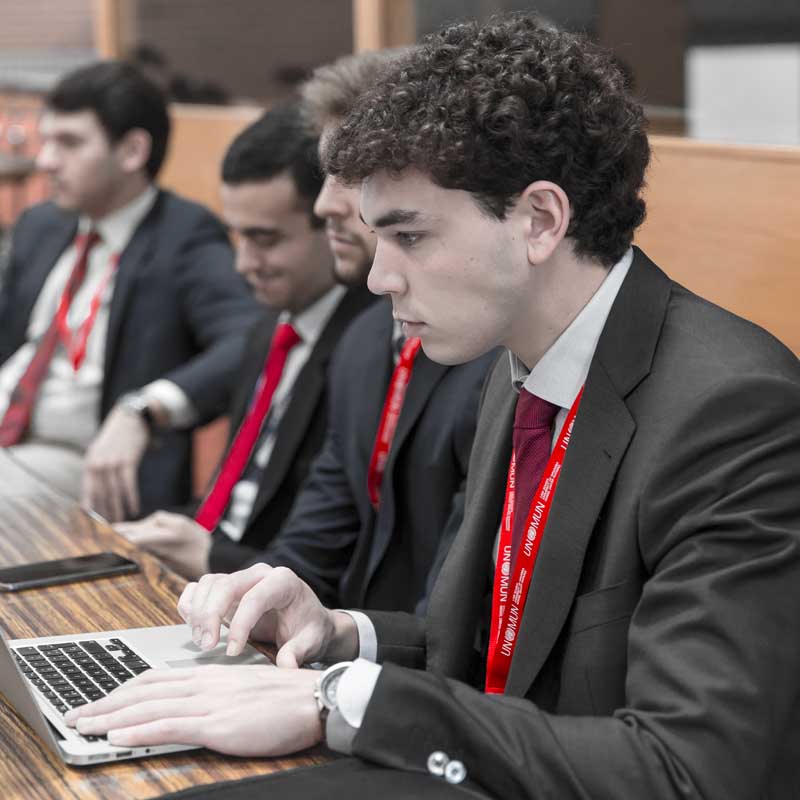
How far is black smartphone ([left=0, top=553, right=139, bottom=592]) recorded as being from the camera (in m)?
1.70

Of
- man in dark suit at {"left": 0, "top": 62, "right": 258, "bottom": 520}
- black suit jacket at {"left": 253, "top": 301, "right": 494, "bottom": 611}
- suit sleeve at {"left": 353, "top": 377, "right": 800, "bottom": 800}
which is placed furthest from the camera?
man in dark suit at {"left": 0, "top": 62, "right": 258, "bottom": 520}

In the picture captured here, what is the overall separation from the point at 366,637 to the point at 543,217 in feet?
1.73

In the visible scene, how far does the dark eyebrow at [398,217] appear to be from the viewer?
1307mm

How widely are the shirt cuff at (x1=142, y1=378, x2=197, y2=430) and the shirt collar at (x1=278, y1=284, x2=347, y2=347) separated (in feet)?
1.39

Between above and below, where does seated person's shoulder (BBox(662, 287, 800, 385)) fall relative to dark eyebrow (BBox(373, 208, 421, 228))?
below

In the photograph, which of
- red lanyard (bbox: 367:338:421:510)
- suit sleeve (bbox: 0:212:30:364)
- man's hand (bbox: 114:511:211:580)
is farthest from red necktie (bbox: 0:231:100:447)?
red lanyard (bbox: 367:338:421:510)

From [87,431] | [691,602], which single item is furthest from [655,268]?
[87,431]

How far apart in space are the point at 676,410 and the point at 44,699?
683 millimetres

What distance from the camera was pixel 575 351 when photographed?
4.42ft

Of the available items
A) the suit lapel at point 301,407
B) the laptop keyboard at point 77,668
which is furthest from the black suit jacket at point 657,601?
the suit lapel at point 301,407

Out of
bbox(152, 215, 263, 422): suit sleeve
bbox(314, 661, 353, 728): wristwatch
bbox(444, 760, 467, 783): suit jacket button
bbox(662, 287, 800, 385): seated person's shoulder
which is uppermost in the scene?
bbox(662, 287, 800, 385): seated person's shoulder

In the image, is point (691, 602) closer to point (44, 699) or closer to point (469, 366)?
point (44, 699)

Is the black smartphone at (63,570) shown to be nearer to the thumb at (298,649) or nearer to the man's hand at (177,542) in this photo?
the man's hand at (177,542)

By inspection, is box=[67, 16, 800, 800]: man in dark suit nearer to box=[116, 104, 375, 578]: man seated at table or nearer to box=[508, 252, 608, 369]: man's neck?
box=[508, 252, 608, 369]: man's neck
